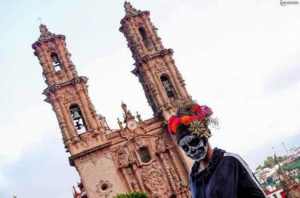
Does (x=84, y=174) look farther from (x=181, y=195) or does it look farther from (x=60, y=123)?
(x=181, y=195)

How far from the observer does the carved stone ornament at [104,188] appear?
26609mm

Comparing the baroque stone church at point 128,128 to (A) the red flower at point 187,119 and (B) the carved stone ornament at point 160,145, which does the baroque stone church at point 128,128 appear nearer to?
(B) the carved stone ornament at point 160,145

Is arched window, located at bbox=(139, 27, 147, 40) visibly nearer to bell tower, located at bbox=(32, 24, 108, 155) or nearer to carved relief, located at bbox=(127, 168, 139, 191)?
bell tower, located at bbox=(32, 24, 108, 155)

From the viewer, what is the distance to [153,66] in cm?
3088

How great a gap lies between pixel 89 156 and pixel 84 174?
126 cm

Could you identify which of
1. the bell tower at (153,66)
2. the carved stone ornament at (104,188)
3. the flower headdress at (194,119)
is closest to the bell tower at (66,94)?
the carved stone ornament at (104,188)

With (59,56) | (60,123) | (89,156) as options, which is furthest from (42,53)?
(89,156)

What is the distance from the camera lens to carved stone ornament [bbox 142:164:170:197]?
90.6 ft

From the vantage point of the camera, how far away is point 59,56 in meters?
30.8

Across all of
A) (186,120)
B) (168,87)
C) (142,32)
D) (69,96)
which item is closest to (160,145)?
(168,87)

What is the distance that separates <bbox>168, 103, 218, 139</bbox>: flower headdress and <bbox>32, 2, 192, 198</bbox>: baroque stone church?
69.8ft

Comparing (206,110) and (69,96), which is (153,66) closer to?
(69,96)

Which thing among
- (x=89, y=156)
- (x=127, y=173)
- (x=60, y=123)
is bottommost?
(x=127, y=173)

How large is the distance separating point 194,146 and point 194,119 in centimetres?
28
